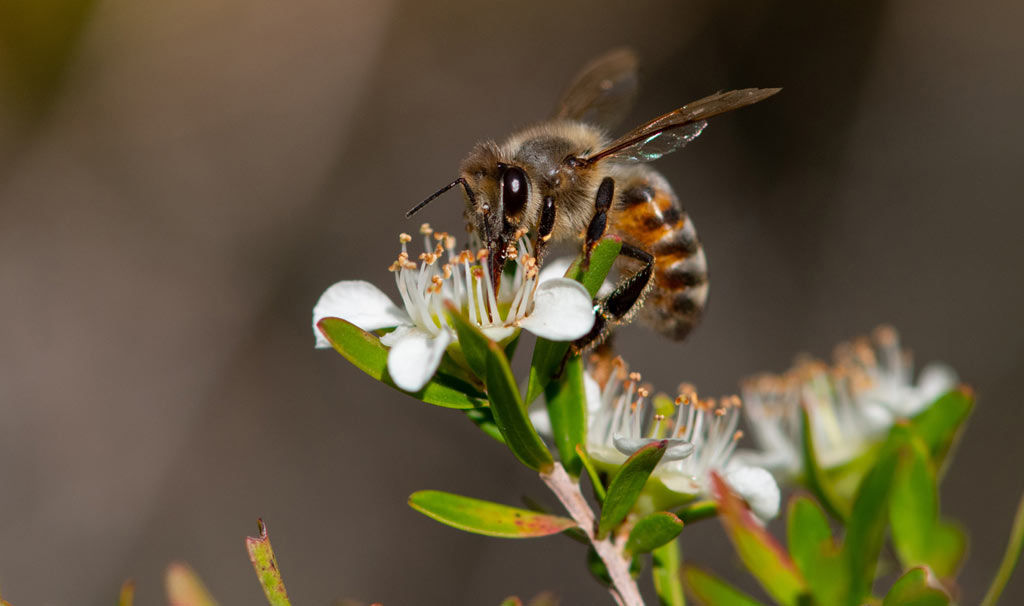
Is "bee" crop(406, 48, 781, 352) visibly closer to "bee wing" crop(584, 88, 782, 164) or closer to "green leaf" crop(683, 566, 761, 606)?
"bee wing" crop(584, 88, 782, 164)

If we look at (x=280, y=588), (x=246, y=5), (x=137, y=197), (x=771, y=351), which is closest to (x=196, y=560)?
(x=137, y=197)

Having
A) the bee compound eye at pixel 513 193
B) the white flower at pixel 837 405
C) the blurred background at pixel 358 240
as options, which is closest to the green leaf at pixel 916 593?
the white flower at pixel 837 405

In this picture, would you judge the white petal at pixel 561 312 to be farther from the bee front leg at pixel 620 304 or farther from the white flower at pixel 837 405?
the white flower at pixel 837 405

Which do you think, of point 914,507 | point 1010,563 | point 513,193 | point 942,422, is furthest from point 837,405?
point 513,193

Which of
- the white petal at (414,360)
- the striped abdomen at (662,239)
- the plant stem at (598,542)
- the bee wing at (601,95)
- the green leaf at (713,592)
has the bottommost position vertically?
the green leaf at (713,592)

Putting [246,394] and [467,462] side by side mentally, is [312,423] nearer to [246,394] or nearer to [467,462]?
[246,394]

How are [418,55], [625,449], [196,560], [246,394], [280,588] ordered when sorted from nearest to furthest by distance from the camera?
[280,588]
[625,449]
[196,560]
[246,394]
[418,55]

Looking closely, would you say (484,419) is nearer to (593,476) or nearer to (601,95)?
(593,476)
